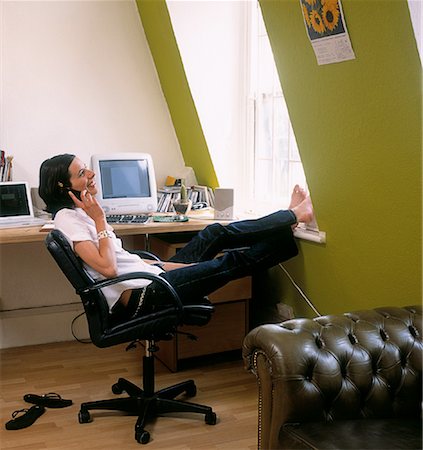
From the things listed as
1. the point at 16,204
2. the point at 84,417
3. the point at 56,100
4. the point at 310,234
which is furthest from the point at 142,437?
the point at 56,100

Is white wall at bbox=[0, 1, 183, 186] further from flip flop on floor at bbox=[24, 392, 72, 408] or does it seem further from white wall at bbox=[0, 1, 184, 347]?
flip flop on floor at bbox=[24, 392, 72, 408]

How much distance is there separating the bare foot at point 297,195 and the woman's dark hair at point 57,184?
1.23 m

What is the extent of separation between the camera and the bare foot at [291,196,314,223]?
373cm

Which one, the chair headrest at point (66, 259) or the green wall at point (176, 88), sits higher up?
the green wall at point (176, 88)

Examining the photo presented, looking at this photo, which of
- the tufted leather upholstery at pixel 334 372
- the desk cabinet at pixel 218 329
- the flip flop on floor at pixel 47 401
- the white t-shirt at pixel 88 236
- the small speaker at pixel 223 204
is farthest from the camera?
the small speaker at pixel 223 204

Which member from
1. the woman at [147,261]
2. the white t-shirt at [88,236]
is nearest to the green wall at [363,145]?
the woman at [147,261]

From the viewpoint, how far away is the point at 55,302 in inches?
181

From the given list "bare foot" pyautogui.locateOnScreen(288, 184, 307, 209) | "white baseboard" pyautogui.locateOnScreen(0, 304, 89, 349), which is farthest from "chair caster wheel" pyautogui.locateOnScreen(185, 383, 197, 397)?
"white baseboard" pyautogui.locateOnScreen(0, 304, 89, 349)

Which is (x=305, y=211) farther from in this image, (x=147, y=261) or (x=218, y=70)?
(x=218, y=70)

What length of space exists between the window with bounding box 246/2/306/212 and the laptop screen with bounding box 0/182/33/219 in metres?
1.42

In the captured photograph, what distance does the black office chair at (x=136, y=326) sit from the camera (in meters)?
3.04

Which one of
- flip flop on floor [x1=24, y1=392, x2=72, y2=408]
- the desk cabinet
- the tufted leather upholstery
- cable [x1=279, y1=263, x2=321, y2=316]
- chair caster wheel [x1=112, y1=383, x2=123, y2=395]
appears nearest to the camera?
the tufted leather upholstery

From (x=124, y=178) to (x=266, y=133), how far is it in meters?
0.94

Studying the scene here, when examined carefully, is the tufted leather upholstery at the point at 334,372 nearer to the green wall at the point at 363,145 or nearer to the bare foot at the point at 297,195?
the green wall at the point at 363,145
